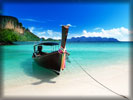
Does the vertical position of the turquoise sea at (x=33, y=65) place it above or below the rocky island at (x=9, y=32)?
below

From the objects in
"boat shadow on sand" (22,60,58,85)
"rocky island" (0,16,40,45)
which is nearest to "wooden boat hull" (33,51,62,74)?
"boat shadow on sand" (22,60,58,85)

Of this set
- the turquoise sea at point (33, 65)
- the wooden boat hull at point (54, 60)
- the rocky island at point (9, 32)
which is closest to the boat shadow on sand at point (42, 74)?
the turquoise sea at point (33, 65)

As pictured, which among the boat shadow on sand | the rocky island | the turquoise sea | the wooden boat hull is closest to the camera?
the wooden boat hull

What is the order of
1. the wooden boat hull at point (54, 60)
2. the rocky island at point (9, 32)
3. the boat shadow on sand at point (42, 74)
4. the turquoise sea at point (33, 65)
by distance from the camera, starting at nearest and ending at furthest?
the wooden boat hull at point (54, 60)
the boat shadow on sand at point (42, 74)
the turquoise sea at point (33, 65)
the rocky island at point (9, 32)

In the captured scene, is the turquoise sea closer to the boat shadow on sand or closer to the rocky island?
the boat shadow on sand

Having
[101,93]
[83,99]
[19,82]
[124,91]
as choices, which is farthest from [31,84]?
[124,91]

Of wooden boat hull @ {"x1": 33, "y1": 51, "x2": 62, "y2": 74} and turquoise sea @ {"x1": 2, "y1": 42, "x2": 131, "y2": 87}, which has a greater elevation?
wooden boat hull @ {"x1": 33, "y1": 51, "x2": 62, "y2": 74}

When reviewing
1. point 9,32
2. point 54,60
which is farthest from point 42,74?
point 9,32

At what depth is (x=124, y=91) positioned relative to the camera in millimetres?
2938

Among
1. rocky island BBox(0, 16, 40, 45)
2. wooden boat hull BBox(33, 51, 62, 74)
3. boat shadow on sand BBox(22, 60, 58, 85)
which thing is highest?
rocky island BBox(0, 16, 40, 45)

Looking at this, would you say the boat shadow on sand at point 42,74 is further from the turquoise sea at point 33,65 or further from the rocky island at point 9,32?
the rocky island at point 9,32

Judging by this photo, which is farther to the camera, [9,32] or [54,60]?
[9,32]

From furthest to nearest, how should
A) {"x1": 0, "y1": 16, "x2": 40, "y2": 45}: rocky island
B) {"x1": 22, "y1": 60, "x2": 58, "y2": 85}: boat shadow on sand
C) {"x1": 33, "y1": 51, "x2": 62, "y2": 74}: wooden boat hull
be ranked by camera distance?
{"x1": 0, "y1": 16, "x2": 40, "y2": 45}: rocky island, {"x1": 22, "y1": 60, "x2": 58, "y2": 85}: boat shadow on sand, {"x1": 33, "y1": 51, "x2": 62, "y2": 74}: wooden boat hull

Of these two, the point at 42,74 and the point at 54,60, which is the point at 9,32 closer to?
the point at 42,74
